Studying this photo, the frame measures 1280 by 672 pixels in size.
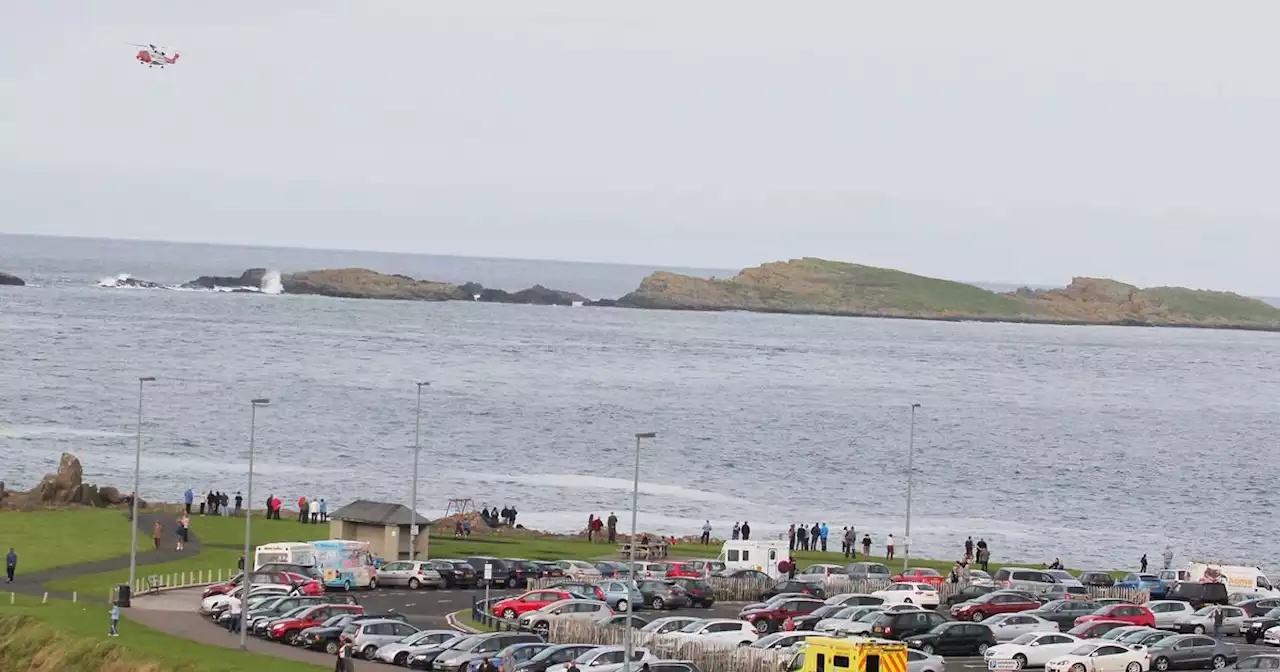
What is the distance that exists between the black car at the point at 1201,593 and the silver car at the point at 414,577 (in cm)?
2446

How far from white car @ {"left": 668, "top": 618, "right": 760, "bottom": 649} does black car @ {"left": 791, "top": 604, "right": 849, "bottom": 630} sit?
2.62 metres

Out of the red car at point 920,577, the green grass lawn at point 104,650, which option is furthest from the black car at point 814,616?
the green grass lawn at point 104,650

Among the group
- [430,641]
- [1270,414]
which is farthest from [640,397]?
[430,641]

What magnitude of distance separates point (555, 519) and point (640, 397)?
258ft

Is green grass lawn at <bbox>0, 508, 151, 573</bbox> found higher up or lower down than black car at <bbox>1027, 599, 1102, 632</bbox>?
lower down

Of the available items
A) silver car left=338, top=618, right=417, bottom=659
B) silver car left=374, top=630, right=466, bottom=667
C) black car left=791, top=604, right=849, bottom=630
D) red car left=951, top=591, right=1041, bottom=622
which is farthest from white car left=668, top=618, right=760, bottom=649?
red car left=951, top=591, right=1041, bottom=622

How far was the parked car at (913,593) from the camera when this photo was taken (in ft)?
196

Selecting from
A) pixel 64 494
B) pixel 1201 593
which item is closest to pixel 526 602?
pixel 1201 593

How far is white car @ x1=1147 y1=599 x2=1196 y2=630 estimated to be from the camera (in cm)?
5794

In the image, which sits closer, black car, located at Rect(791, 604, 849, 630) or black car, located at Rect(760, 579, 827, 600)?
black car, located at Rect(791, 604, 849, 630)

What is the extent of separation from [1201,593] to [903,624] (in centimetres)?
1736

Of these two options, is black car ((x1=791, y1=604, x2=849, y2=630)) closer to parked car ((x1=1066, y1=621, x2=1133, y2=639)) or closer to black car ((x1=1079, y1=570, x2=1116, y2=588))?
parked car ((x1=1066, y1=621, x2=1133, y2=639))

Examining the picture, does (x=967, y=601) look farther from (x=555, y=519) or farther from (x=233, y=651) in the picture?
(x=555, y=519)

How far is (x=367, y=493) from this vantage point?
107000 mm
